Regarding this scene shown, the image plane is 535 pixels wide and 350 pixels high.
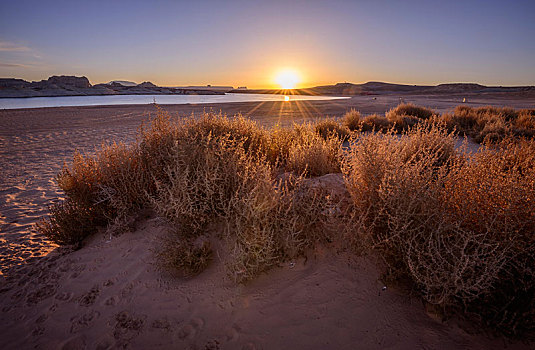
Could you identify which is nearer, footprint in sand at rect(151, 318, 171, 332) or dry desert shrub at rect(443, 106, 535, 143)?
footprint in sand at rect(151, 318, 171, 332)

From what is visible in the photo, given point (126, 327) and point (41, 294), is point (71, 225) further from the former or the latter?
point (126, 327)

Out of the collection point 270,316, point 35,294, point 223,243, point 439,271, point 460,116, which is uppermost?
point 460,116

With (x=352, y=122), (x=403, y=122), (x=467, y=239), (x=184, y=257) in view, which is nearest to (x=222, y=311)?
(x=184, y=257)

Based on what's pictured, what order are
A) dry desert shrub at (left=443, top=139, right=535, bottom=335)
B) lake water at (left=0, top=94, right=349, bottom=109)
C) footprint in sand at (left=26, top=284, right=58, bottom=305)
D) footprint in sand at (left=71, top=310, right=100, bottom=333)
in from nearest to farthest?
1. dry desert shrub at (left=443, top=139, right=535, bottom=335)
2. footprint in sand at (left=71, top=310, right=100, bottom=333)
3. footprint in sand at (left=26, top=284, right=58, bottom=305)
4. lake water at (left=0, top=94, right=349, bottom=109)

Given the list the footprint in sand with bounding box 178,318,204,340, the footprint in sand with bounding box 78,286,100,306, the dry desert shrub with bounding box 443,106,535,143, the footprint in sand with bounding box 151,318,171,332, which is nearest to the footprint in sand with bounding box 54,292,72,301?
the footprint in sand with bounding box 78,286,100,306

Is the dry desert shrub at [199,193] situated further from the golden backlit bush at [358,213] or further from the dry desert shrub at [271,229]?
the dry desert shrub at [271,229]

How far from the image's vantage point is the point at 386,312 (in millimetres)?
2045

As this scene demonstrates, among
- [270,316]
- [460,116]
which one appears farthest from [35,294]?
[460,116]

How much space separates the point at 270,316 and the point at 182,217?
51.2 inches

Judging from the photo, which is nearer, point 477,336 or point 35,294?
point 477,336

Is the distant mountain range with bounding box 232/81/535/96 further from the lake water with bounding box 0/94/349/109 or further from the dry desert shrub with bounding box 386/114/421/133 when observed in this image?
the dry desert shrub with bounding box 386/114/421/133

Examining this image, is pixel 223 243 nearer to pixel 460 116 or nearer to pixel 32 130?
pixel 460 116

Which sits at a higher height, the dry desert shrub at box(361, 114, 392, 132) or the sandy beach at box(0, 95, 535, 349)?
the dry desert shrub at box(361, 114, 392, 132)

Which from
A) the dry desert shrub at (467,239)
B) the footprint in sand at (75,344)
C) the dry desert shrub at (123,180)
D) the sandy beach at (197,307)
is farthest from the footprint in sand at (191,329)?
the dry desert shrub at (123,180)
